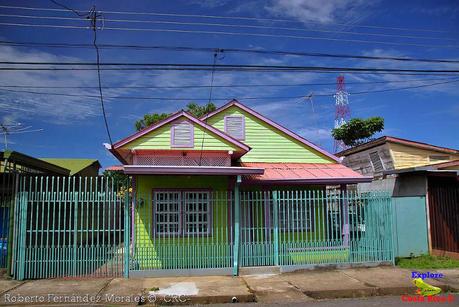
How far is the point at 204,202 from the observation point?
12641 millimetres

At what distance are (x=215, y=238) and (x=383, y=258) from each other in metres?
4.92

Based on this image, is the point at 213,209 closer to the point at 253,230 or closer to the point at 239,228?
the point at 239,228

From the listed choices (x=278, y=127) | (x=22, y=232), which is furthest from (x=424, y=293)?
(x=22, y=232)

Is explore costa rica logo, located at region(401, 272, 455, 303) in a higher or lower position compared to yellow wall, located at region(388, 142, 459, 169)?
lower

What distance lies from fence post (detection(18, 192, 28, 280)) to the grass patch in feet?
33.5

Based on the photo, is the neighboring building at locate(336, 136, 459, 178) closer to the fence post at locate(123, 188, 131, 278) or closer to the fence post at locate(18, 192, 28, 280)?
the fence post at locate(123, 188, 131, 278)

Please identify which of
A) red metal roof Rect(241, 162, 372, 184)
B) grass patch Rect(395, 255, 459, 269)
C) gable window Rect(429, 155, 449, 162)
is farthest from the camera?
gable window Rect(429, 155, 449, 162)

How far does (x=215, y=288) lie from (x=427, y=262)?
22.0ft

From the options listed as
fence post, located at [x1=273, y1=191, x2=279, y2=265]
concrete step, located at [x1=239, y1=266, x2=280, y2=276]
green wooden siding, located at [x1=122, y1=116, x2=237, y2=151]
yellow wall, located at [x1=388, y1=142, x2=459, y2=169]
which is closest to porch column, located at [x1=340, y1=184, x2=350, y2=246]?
fence post, located at [x1=273, y1=191, x2=279, y2=265]

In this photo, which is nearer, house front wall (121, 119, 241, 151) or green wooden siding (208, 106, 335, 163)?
house front wall (121, 119, 241, 151)

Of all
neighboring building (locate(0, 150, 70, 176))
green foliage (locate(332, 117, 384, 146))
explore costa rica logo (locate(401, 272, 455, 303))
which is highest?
green foliage (locate(332, 117, 384, 146))

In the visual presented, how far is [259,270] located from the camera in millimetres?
12133

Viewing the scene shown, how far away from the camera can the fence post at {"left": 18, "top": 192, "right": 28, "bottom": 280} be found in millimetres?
11148

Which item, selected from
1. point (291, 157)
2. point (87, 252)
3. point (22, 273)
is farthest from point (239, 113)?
point (22, 273)
